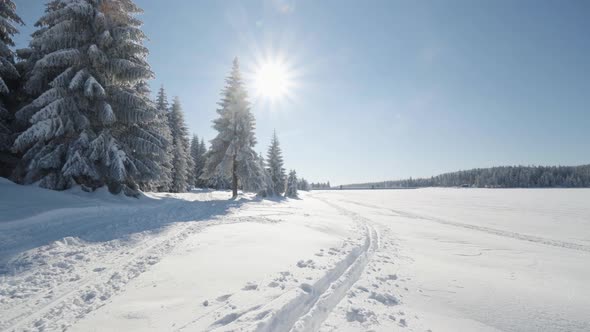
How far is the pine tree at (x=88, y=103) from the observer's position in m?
11.3

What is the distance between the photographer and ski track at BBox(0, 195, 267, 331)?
3270 millimetres

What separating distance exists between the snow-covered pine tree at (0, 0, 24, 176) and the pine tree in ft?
2.80

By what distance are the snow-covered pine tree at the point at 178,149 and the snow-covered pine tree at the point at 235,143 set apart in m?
7.41

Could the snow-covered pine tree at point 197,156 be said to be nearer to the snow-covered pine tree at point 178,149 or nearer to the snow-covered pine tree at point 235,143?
the snow-covered pine tree at point 178,149

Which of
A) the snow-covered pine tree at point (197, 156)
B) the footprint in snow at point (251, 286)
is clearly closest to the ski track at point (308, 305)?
the footprint in snow at point (251, 286)

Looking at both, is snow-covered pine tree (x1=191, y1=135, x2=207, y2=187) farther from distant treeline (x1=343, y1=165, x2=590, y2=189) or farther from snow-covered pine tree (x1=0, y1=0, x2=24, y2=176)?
distant treeline (x1=343, y1=165, x2=590, y2=189)

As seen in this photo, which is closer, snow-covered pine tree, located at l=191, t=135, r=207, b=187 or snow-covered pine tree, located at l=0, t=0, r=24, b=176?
snow-covered pine tree, located at l=0, t=0, r=24, b=176

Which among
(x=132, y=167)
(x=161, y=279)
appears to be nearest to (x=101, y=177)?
(x=132, y=167)

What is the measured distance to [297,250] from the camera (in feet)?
22.4

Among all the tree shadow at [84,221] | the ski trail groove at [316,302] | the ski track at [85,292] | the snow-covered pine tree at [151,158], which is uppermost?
the snow-covered pine tree at [151,158]

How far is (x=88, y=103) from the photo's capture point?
40.9 ft

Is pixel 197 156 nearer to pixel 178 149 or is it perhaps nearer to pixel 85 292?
pixel 178 149

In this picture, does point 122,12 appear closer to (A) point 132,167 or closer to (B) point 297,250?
(A) point 132,167

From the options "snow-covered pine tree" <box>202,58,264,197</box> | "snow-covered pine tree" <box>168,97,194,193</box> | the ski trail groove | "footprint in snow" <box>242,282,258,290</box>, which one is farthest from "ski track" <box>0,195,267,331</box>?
"snow-covered pine tree" <box>168,97,194,193</box>
